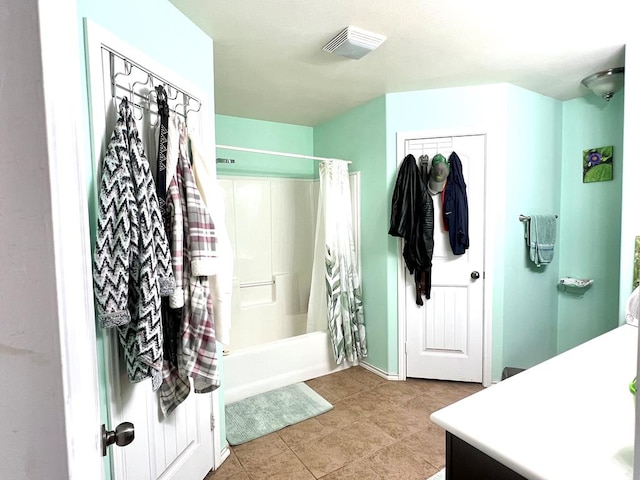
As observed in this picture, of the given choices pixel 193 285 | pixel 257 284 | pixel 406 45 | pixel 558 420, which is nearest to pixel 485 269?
pixel 406 45

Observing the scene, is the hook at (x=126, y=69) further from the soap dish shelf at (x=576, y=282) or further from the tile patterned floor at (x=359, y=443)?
the soap dish shelf at (x=576, y=282)

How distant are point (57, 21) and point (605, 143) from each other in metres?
3.53

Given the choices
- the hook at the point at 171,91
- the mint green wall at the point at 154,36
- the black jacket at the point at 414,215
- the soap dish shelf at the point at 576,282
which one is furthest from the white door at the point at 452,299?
the hook at the point at 171,91

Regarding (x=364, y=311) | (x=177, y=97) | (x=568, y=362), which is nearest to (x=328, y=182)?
(x=364, y=311)

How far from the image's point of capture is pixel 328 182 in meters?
2.92

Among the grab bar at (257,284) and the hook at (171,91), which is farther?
the grab bar at (257,284)

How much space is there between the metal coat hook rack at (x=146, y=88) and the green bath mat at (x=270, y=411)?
194cm

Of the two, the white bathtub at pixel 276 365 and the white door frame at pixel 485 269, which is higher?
the white door frame at pixel 485 269

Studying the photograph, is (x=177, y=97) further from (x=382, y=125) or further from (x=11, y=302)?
(x=382, y=125)

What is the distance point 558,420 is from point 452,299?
1.87 metres

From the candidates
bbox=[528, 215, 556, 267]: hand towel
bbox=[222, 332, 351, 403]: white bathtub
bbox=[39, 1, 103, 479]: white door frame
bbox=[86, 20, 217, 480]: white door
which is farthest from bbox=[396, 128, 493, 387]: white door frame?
bbox=[39, 1, 103, 479]: white door frame

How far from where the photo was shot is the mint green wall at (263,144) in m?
3.20

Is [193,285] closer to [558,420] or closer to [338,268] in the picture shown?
[558,420]

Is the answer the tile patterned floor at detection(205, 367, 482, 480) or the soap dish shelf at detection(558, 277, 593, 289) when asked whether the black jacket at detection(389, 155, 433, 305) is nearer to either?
the tile patterned floor at detection(205, 367, 482, 480)
